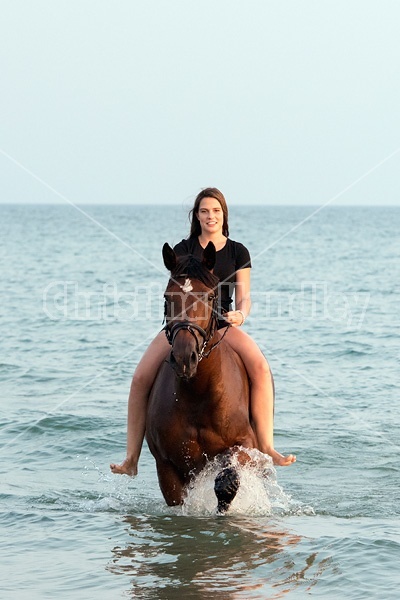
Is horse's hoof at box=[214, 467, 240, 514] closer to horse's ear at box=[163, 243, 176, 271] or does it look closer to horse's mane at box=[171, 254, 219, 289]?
horse's mane at box=[171, 254, 219, 289]

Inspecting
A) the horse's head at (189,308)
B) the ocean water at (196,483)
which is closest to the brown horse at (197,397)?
the horse's head at (189,308)

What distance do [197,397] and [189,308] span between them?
2.90 ft

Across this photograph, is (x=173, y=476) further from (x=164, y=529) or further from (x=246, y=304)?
(x=246, y=304)

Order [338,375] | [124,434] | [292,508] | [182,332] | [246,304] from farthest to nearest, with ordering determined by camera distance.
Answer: [338,375]
[124,434]
[292,508]
[246,304]
[182,332]

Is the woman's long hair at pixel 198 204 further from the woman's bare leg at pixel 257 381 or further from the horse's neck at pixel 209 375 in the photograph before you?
the horse's neck at pixel 209 375

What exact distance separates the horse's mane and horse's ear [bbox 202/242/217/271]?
39mm

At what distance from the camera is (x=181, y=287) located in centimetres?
700

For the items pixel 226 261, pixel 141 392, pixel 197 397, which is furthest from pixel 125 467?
pixel 226 261

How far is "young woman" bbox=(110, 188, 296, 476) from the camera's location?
8.07 m

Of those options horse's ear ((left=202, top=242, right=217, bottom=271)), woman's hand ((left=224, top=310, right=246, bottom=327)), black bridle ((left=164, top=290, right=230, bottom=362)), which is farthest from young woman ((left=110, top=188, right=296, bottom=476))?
horse's ear ((left=202, top=242, right=217, bottom=271))

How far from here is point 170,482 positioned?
805cm

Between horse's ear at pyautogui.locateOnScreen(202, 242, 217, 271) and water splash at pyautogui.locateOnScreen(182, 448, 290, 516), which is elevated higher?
horse's ear at pyautogui.locateOnScreen(202, 242, 217, 271)

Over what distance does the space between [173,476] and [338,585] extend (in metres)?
1.67

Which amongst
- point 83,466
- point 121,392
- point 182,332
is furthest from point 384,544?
point 121,392
